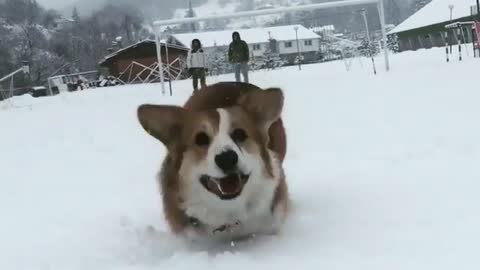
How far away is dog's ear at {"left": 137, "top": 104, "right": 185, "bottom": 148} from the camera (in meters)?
2.90

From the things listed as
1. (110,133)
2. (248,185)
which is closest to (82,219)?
(248,185)

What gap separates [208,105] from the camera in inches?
127

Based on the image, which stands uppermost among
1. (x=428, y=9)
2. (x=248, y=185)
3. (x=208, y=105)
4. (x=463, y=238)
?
(x=428, y=9)

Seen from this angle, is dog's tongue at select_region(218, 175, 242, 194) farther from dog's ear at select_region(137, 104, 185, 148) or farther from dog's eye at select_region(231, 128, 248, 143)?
dog's ear at select_region(137, 104, 185, 148)

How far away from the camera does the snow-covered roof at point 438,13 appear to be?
49781 mm

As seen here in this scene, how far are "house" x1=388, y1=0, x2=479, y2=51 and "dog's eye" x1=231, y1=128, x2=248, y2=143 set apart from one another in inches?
1904

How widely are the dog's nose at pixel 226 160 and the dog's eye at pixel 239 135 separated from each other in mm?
160

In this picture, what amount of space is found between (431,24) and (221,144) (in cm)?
5430

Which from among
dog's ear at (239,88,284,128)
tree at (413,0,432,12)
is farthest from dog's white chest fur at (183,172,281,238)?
tree at (413,0,432,12)

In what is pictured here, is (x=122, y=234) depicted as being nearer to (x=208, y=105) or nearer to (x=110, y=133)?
Result: (x=208, y=105)

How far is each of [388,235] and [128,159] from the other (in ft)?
12.9

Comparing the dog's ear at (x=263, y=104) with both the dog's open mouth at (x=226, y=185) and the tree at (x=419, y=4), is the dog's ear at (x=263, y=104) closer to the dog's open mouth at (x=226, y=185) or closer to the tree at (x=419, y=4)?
the dog's open mouth at (x=226, y=185)

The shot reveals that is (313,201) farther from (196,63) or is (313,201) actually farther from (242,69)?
(196,63)

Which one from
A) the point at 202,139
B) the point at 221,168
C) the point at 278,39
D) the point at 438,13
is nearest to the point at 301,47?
the point at 278,39
